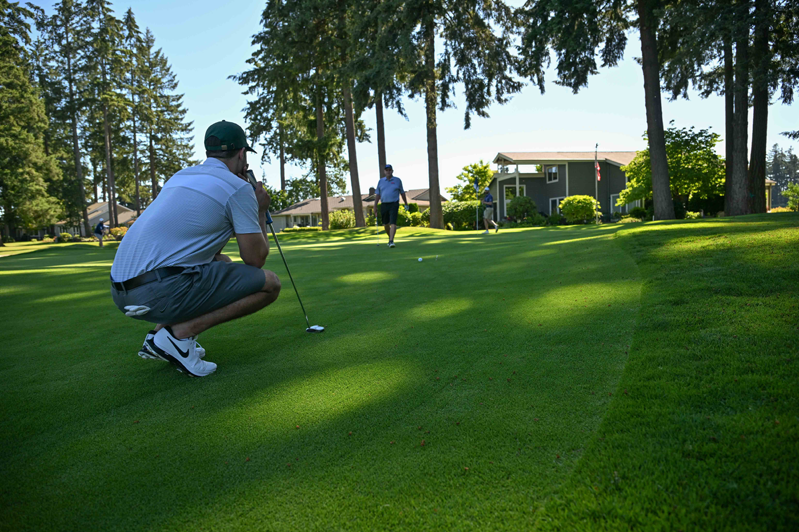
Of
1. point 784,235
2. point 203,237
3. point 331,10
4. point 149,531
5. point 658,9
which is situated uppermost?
point 331,10

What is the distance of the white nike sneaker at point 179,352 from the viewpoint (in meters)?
2.81

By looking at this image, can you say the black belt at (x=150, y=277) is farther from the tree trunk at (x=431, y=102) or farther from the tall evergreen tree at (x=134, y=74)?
the tall evergreen tree at (x=134, y=74)

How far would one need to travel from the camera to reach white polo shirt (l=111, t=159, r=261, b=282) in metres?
2.81

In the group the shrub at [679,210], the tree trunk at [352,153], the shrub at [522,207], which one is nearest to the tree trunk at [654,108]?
the shrub at [679,210]

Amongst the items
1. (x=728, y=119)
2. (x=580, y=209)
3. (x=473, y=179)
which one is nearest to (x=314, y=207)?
(x=473, y=179)

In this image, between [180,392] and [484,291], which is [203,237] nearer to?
[180,392]

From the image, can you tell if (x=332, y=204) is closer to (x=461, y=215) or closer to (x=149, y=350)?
(x=461, y=215)

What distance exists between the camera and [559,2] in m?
16.4

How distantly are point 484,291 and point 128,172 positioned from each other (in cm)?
5779

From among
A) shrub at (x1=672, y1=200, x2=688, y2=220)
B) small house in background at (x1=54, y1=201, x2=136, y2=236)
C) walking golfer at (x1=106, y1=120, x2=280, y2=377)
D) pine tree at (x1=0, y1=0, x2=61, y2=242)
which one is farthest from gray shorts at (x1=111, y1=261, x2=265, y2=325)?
small house in background at (x1=54, y1=201, x2=136, y2=236)

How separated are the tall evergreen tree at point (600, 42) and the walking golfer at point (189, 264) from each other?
17.2 m

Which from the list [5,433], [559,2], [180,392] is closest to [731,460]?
[180,392]

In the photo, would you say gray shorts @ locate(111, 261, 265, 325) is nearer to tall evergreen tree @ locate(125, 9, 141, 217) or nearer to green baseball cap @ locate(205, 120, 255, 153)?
green baseball cap @ locate(205, 120, 255, 153)

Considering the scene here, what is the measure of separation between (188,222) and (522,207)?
32171 millimetres
